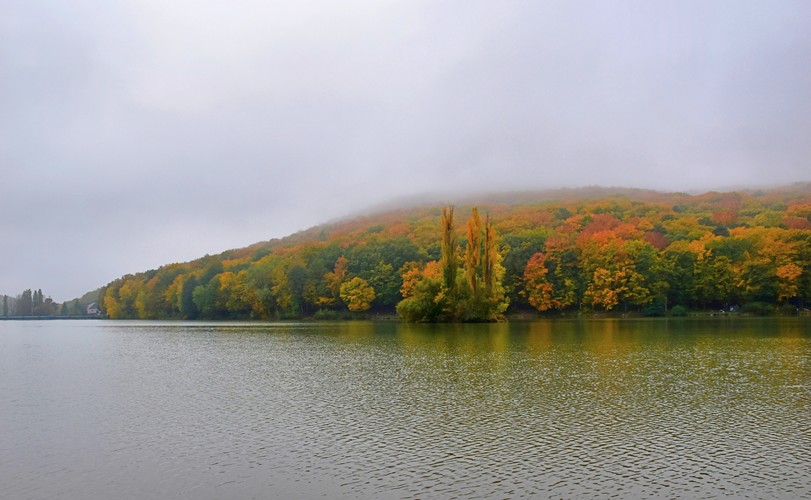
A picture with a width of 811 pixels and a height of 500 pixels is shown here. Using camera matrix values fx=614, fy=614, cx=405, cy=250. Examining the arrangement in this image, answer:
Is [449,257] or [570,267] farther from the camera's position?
[570,267]

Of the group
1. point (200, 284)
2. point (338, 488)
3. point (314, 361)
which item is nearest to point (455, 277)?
point (314, 361)

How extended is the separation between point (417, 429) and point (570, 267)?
9236 cm

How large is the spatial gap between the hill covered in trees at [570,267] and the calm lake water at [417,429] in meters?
54.0

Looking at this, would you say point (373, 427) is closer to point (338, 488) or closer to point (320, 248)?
point (338, 488)

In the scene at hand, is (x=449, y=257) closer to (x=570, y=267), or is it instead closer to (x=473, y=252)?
(x=473, y=252)

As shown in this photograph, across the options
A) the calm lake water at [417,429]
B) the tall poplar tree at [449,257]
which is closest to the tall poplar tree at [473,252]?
the tall poplar tree at [449,257]

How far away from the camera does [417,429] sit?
676 inches

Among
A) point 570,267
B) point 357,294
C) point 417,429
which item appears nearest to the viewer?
point 417,429

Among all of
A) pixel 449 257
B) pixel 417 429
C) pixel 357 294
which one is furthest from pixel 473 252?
pixel 417 429

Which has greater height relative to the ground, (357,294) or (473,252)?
(473,252)

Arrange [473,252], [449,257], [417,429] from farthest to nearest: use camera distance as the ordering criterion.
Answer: [473,252] < [449,257] < [417,429]

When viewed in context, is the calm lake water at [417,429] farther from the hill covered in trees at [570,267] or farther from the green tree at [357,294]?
the green tree at [357,294]

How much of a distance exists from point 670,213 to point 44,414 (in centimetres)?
13625

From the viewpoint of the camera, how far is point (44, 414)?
2073 cm
